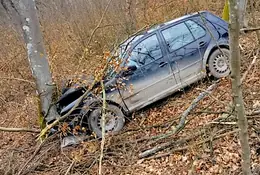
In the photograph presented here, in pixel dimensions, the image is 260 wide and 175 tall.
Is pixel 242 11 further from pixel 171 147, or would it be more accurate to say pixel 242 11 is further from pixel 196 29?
pixel 196 29

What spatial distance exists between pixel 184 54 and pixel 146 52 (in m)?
0.80

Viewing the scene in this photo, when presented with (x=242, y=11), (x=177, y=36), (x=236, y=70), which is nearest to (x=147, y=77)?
(x=177, y=36)

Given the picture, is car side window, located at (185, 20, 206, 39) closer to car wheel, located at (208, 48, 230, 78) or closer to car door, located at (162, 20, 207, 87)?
car door, located at (162, 20, 207, 87)

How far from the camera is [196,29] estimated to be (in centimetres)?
679

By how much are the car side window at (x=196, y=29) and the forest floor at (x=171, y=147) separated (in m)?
1.00

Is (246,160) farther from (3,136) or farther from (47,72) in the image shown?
(3,136)

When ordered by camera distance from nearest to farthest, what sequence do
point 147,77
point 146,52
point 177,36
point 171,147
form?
1. point 171,147
2. point 147,77
3. point 146,52
4. point 177,36

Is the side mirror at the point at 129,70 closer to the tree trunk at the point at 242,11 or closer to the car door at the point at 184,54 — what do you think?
the car door at the point at 184,54

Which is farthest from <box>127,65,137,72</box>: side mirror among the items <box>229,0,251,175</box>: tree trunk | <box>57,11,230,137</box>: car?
<box>229,0,251,175</box>: tree trunk

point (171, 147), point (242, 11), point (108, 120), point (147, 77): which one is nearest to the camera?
point (242, 11)

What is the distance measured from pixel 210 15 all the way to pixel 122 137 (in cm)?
346

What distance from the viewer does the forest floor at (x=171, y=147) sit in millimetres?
4543

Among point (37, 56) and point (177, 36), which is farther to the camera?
point (177, 36)

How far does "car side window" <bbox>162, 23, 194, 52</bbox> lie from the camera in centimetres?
664
